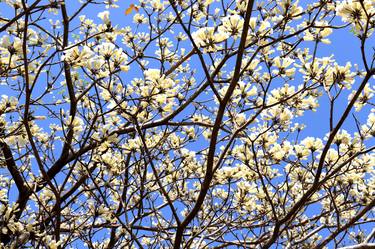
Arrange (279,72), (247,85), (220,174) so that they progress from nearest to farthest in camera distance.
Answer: (279,72) < (247,85) < (220,174)

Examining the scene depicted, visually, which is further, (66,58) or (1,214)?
(1,214)

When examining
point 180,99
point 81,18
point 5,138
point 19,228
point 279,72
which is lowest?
point 19,228

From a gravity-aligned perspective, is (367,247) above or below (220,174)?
below

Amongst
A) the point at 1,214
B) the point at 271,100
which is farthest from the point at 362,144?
the point at 1,214

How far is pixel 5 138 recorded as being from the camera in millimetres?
3078

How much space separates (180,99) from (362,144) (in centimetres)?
170

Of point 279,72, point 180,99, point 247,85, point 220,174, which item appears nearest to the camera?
point 279,72

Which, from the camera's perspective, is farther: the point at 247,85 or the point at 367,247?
the point at 247,85

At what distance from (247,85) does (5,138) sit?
1666 mm

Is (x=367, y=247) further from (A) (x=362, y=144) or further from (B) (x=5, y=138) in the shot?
(B) (x=5, y=138)

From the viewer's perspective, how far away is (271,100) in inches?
110

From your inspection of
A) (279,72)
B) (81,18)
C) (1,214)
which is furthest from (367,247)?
(81,18)

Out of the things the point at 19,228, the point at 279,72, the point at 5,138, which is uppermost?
the point at 279,72

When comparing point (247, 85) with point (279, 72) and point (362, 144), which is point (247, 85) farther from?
point (362, 144)
